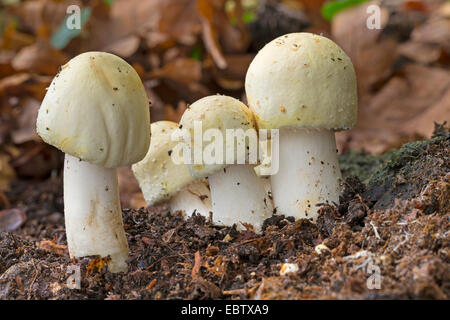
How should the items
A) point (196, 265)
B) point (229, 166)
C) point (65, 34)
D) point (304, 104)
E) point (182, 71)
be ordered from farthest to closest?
point (65, 34) < point (182, 71) < point (229, 166) < point (304, 104) < point (196, 265)

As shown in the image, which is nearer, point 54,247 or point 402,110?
point 54,247

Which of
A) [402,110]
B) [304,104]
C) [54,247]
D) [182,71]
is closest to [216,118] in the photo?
[304,104]

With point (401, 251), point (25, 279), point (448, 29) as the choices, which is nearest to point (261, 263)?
point (401, 251)

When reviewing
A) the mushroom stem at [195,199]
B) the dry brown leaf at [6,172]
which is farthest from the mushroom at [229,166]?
the dry brown leaf at [6,172]

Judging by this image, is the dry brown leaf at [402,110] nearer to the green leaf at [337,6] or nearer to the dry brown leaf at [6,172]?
the green leaf at [337,6]

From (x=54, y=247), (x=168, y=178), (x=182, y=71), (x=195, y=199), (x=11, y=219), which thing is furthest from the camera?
(x=182, y=71)

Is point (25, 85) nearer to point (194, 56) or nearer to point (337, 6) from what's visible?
point (194, 56)

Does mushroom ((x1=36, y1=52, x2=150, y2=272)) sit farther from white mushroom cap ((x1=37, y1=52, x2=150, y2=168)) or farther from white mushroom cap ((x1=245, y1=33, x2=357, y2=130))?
white mushroom cap ((x1=245, y1=33, x2=357, y2=130))
